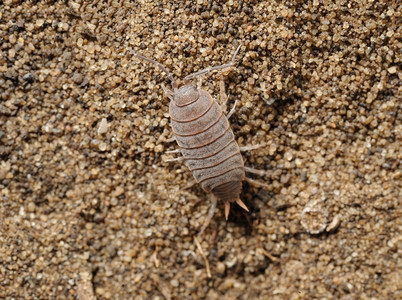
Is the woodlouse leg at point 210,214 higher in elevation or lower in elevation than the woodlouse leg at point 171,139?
lower

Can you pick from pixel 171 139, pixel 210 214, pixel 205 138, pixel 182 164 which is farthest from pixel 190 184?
pixel 205 138

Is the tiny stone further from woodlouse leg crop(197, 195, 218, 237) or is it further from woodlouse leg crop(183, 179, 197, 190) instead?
woodlouse leg crop(197, 195, 218, 237)

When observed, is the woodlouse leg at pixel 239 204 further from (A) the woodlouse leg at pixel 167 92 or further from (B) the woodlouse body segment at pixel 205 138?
(A) the woodlouse leg at pixel 167 92

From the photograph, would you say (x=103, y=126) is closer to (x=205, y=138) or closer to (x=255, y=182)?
(x=205, y=138)

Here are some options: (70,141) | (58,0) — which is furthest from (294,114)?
(58,0)

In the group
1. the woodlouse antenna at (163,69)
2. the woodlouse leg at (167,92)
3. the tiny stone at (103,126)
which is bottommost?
the tiny stone at (103,126)

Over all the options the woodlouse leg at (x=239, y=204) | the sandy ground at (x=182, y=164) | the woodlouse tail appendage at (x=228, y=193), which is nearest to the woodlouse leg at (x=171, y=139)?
the sandy ground at (x=182, y=164)

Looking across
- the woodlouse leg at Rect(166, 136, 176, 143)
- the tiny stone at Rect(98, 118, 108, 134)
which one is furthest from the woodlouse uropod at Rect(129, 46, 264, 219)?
the tiny stone at Rect(98, 118, 108, 134)

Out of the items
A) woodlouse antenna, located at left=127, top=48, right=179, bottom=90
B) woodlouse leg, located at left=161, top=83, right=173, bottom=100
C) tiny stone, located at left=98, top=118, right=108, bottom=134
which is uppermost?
woodlouse antenna, located at left=127, top=48, right=179, bottom=90
